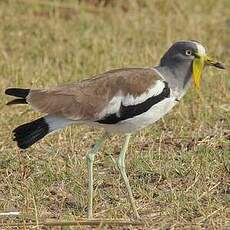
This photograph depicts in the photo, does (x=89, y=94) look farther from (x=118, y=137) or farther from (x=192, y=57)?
(x=118, y=137)

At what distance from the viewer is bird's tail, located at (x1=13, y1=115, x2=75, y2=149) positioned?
4215 millimetres

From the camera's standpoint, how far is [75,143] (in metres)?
5.54

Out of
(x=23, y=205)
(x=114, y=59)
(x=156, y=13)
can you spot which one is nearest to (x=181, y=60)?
(x=23, y=205)

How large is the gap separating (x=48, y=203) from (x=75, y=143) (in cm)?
101

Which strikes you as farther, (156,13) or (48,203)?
(156,13)

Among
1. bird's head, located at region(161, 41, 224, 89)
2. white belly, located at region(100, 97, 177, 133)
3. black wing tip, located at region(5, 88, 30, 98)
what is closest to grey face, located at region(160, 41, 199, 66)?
bird's head, located at region(161, 41, 224, 89)

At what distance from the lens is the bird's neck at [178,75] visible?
4.41 metres

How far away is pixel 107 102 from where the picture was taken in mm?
4312

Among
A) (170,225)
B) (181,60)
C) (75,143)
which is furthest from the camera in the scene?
(75,143)

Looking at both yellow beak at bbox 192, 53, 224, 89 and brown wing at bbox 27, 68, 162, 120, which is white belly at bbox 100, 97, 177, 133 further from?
yellow beak at bbox 192, 53, 224, 89

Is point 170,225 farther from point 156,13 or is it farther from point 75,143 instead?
point 156,13

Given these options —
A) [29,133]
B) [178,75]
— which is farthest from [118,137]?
[29,133]

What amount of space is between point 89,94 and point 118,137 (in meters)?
1.42

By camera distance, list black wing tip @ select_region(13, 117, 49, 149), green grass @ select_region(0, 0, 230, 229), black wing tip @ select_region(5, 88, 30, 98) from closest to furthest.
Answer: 1. black wing tip @ select_region(13, 117, 49, 149)
2. black wing tip @ select_region(5, 88, 30, 98)
3. green grass @ select_region(0, 0, 230, 229)
